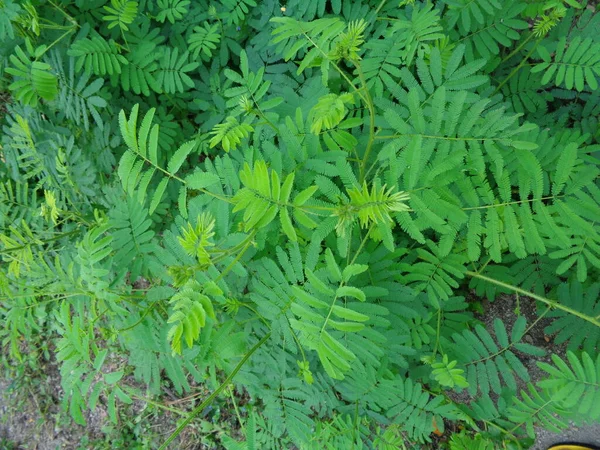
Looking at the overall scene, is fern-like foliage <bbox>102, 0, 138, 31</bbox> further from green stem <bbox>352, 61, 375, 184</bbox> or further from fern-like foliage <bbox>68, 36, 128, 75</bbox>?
green stem <bbox>352, 61, 375, 184</bbox>

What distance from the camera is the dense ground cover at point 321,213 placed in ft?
5.14

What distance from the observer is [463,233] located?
79.5 inches

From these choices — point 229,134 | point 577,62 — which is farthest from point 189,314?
point 577,62

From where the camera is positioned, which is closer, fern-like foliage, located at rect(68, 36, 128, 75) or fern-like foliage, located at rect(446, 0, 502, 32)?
fern-like foliage, located at rect(446, 0, 502, 32)

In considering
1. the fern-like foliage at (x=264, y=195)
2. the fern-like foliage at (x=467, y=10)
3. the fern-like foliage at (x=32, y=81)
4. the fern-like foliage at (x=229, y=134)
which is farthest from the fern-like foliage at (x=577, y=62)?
the fern-like foliage at (x=32, y=81)

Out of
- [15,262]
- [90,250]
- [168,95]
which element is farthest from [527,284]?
[15,262]

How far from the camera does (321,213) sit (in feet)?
5.24

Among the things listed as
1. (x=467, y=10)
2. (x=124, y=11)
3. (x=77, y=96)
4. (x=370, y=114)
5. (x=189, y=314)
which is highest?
(x=467, y=10)

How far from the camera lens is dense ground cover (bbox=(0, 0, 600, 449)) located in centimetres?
157

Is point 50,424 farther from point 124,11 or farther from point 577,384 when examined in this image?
point 577,384

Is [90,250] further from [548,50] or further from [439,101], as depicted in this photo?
[548,50]

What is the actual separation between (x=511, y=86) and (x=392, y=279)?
1297 mm

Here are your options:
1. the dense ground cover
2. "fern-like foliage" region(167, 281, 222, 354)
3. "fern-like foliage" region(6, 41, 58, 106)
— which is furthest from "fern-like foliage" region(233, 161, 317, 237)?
"fern-like foliage" region(6, 41, 58, 106)

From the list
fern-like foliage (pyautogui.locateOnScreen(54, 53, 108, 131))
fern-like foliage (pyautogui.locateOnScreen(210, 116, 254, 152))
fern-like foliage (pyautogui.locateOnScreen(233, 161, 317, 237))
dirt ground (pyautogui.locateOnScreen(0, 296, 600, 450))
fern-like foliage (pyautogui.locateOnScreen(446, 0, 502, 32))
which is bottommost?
dirt ground (pyautogui.locateOnScreen(0, 296, 600, 450))
